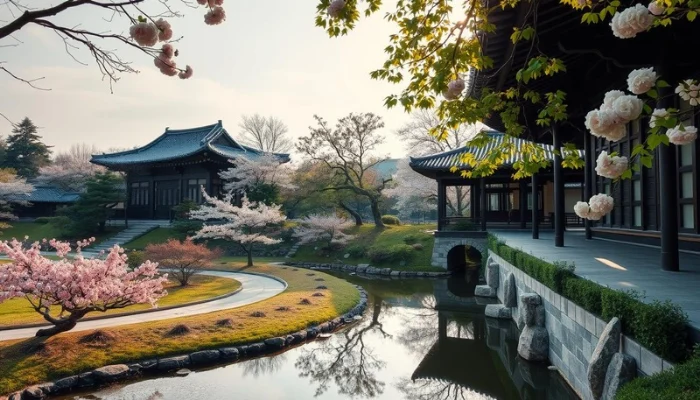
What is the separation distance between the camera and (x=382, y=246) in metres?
22.4

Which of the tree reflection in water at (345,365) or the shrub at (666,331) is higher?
the shrub at (666,331)

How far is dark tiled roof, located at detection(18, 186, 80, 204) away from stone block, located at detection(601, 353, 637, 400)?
38.4 m

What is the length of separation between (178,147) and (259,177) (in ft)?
29.8

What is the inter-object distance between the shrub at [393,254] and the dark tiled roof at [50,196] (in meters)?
26.6

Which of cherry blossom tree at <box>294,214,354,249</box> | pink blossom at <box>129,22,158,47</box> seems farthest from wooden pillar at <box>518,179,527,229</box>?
pink blossom at <box>129,22,158,47</box>

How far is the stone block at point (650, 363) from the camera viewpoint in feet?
11.4

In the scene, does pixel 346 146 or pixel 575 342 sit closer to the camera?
pixel 575 342

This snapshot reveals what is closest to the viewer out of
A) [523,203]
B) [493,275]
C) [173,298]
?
[173,298]

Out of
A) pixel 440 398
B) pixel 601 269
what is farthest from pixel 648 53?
pixel 440 398

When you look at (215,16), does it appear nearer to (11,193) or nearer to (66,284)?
(66,284)

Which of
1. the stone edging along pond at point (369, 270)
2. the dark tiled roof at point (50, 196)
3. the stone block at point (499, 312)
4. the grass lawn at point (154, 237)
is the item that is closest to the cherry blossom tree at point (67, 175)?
the dark tiled roof at point (50, 196)

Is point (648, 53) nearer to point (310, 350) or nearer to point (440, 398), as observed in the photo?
point (440, 398)

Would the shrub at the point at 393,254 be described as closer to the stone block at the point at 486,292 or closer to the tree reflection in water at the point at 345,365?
the stone block at the point at 486,292

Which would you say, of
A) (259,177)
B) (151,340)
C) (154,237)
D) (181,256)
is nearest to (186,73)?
(151,340)
